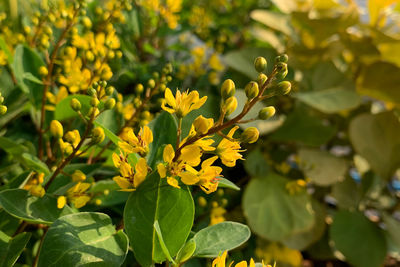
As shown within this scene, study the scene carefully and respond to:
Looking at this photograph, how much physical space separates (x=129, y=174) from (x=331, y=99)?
702mm

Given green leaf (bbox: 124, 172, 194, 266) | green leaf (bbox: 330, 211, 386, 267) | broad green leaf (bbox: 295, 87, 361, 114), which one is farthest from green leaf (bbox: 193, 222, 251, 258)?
green leaf (bbox: 330, 211, 386, 267)

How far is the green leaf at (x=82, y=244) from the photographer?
316 millimetres

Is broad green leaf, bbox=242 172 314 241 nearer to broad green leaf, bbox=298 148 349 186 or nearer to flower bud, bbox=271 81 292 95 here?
broad green leaf, bbox=298 148 349 186

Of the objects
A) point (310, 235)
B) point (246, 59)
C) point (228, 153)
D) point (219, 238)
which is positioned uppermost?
point (228, 153)

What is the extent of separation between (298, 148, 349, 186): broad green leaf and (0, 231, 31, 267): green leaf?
72 centimetres

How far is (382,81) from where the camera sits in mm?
1007

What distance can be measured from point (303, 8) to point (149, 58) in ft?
1.76

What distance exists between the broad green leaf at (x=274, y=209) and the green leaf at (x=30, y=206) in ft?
1.73

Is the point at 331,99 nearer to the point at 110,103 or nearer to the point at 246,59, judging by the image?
the point at 246,59

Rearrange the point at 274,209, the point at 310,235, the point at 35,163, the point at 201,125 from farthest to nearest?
the point at 310,235 → the point at 274,209 → the point at 35,163 → the point at 201,125

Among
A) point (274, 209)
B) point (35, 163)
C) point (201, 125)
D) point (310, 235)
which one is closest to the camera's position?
point (201, 125)

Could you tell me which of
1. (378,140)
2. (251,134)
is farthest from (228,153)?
(378,140)

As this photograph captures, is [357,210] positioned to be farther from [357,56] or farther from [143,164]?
[143,164]

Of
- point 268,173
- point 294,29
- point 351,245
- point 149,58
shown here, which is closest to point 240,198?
point 268,173
